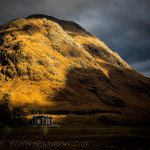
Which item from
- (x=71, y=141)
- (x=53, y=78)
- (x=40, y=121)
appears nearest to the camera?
(x=71, y=141)

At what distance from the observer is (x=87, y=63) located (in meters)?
162

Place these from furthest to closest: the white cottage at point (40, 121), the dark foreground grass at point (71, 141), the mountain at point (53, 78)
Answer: the mountain at point (53, 78) → the white cottage at point (40, 121) → the dark foreground grass at point (71, 141)

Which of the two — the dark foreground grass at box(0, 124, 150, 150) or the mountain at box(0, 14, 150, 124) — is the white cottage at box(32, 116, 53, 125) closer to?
the mountain at box(0, 14, 150, 124)

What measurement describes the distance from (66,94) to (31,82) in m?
25.8

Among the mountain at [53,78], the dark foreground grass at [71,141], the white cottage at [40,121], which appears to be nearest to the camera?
the dark foreground grass at [71,141]

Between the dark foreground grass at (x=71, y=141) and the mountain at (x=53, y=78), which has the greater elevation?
the mountain at (x=53, y=78)

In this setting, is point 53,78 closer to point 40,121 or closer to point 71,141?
point 40,121

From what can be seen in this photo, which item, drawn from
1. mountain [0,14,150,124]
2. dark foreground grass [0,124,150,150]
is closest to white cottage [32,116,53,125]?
mountain [0,14,150,124]

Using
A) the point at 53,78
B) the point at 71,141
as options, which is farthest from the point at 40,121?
the point at 53,78

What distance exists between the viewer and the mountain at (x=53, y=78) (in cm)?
11481

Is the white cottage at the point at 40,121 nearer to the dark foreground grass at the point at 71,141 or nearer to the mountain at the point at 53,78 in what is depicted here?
the mountain at the point at 53,78

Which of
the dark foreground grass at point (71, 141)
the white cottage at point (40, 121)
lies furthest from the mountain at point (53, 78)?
the dark foreground grass at point (71, 141)

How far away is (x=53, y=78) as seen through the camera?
132 metres

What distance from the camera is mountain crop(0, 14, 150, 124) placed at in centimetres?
11481
